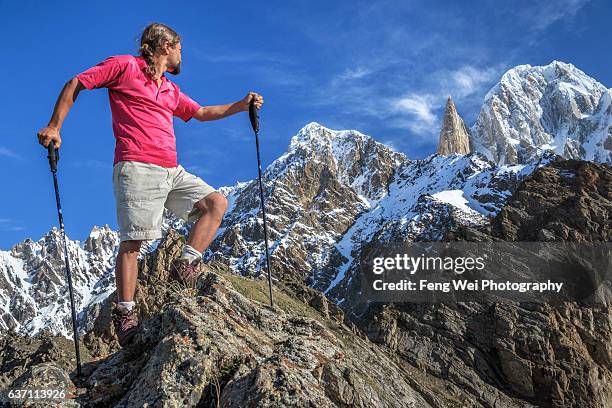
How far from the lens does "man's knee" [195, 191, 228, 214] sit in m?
7.80

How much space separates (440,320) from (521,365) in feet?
64.7

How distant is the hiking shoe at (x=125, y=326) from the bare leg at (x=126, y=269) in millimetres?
212

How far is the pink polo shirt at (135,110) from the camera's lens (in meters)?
7.36

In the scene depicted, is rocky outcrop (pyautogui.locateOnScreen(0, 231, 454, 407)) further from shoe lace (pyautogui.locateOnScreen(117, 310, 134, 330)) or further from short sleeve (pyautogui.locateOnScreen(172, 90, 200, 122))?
short sleeve (pyautogui.locateOnScreen(172, 90, 200, 122))

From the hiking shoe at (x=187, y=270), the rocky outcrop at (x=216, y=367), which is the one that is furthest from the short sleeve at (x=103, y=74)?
the rocky outcrop at (x=216, y=367)

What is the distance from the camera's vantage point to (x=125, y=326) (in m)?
7.66

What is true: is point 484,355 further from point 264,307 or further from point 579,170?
point 264,307

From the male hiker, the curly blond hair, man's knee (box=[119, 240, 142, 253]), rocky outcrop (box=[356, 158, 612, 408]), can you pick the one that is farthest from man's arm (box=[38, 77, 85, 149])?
rocky outcrop (box=[356, 158, 612, 408])

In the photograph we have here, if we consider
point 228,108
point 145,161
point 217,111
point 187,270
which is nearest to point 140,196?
point 145,161

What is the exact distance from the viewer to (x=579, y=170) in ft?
509

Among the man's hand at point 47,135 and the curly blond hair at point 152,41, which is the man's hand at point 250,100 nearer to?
the curly blond hair at point 152,41

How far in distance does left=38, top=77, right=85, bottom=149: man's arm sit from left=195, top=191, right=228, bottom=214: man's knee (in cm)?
189

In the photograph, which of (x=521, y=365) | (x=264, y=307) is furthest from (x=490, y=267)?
(x=264, y=307)

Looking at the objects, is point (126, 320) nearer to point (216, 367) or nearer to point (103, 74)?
point (216, 367)
